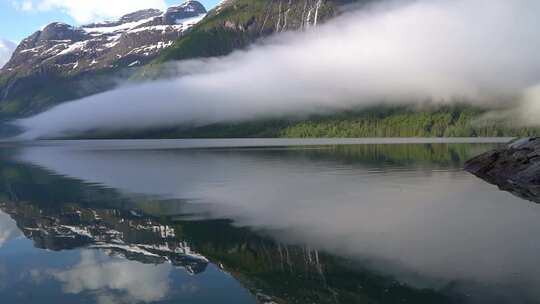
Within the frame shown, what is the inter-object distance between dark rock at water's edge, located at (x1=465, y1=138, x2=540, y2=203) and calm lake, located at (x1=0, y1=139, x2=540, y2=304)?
4881 millimetres

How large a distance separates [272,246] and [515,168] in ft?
182

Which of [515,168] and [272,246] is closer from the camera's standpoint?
[272,246]

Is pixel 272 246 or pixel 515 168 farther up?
pixel 272 246

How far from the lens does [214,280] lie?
25.8m

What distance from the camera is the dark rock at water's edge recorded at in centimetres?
6116

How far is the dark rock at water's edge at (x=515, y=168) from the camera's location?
61.2 m

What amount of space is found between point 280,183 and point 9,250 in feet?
131

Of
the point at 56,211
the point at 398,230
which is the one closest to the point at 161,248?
the point at 398,230

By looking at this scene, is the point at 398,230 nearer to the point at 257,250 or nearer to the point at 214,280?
the point at 257,250

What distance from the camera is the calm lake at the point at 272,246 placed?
2386 centimetres

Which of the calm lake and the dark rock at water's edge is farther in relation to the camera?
the dark rock at water's edge

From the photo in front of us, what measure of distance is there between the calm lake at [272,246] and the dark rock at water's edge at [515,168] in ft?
16.0

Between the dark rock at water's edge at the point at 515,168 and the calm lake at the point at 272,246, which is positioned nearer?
the calm lake at the point at 272,246

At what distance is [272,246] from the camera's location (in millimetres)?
31875
